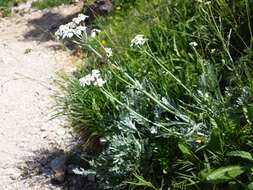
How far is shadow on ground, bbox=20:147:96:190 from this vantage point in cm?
537

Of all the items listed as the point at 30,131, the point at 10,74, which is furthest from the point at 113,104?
the point at 10,74

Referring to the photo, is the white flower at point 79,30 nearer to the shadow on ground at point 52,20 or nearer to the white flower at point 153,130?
the white flower at point 153,130

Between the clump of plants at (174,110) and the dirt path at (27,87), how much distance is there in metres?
0.77

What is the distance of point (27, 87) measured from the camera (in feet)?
26.0

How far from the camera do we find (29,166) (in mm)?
5902

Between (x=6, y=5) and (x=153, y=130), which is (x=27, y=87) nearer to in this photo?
(x=153, y=130)

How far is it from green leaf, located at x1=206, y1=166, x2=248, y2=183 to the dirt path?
193 centimetres

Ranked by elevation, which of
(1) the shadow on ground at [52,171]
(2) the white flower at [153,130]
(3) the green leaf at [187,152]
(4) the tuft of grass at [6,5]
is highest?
(2) the white flower at [153,130]

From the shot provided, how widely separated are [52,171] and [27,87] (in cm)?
251

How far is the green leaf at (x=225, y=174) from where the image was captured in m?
3.60

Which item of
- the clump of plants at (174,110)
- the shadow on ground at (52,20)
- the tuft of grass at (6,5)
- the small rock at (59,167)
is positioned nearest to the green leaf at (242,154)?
the clump of plants at (174,110)

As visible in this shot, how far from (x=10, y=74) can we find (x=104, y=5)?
2.06 m

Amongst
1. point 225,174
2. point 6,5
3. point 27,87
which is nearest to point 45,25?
point 6,5

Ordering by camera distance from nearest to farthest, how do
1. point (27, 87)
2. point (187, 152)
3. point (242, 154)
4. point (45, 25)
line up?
1. point (242, 154)
2. point (187, 152)
3. point (27, 87)
4. point (45, 25)
